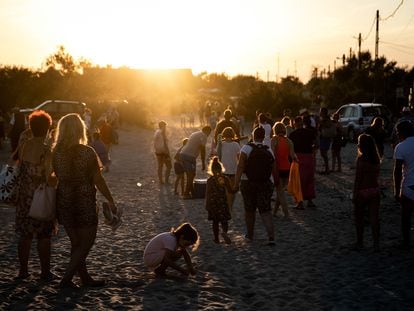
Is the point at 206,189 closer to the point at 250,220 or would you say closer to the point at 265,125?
the point at 250,220

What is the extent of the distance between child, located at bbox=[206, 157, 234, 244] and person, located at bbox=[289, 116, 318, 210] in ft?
11.1

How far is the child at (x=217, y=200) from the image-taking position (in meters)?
9.27

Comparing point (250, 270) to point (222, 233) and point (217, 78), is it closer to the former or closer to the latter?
point (222, 233)

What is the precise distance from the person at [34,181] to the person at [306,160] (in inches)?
257

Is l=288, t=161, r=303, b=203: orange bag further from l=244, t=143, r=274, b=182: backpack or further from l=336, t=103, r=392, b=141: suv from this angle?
l=336, t=103, r=392, b=141: suv

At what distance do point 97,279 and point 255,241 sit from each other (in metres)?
2.99

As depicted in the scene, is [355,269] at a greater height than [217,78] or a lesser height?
lesser

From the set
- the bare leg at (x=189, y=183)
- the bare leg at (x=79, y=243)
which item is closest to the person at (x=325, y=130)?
the bare leg at (x=189, y=183)

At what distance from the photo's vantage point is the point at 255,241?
31.0 ft

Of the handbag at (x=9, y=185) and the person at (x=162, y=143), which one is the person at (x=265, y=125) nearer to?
the person at (x=162, y=143)

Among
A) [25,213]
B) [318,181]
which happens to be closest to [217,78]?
[318,181]

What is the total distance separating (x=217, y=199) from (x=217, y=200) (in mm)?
16

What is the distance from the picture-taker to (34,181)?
689cm

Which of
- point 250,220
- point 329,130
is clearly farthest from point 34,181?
point 329,130
